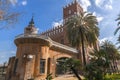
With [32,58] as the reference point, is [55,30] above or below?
above

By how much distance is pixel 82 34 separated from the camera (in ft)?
89.4

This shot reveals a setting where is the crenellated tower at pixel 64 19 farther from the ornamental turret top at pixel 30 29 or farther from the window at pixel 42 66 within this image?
the window at pixel 42 66

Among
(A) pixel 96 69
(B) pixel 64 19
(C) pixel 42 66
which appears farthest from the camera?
(B) pixel 64 19

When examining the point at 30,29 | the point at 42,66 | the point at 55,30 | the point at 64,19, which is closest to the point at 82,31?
the point at 42,66

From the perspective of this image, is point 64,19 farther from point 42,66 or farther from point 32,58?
point 32,58

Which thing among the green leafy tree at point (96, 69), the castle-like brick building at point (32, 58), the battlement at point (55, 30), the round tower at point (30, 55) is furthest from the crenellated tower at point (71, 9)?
the green leafy tree at point (96, 69)

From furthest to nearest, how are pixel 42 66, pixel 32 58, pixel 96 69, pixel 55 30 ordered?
1. pixel 55 30
2. pixel 42 66
3. pixel 32 58
4. pixel 96 69

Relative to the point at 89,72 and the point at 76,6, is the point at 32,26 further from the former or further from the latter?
the point at 76,6

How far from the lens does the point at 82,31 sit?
27297 mm

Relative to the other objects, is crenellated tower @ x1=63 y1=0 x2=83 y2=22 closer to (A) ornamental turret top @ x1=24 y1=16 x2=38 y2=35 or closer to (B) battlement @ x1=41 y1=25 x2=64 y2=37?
(B) battlement @ x1=41 y1=25 x2=64 y2=37

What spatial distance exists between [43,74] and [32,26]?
10.3 m

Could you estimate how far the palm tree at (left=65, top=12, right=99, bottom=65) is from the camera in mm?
27266

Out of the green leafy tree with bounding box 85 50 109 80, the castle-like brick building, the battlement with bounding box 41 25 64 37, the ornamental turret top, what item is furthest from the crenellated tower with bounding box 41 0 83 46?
the green leafy tree with bounding box 85 50 109 80

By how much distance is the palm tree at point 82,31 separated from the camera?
27266 mm
